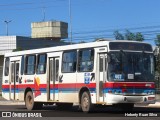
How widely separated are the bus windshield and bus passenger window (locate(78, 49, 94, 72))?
1.26 m

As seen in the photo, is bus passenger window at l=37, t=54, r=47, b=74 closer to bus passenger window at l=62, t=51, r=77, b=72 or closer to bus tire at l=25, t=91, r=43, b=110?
bus tire at l=25, t=91, r=43, b=110

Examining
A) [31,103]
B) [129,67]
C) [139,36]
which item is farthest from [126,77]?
[139,36]

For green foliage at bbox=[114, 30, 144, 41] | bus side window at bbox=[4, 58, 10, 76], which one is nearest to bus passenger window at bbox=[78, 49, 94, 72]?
bus side window at bbox=[4, 58, 10, 76]

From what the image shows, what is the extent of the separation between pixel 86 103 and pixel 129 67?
2.60 meters

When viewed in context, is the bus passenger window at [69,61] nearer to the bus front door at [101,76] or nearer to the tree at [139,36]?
the bus front door at [101,76]

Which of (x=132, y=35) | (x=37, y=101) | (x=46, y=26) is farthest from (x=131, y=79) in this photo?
(x=46, y=26)

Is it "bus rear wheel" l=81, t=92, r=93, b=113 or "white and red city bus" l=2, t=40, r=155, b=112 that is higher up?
"white and red city bus" l=2, t=40, r=155, b=112

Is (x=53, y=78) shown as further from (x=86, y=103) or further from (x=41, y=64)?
(x=86, y=103)

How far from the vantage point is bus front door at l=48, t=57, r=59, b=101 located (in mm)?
25547

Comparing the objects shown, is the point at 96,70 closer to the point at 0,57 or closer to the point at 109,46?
the point at 109,46

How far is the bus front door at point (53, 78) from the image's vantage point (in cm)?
2555

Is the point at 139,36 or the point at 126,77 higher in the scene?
the point at 139,36

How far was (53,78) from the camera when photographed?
84.8 ft

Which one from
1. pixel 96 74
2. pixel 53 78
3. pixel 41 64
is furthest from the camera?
pixel 41 64
